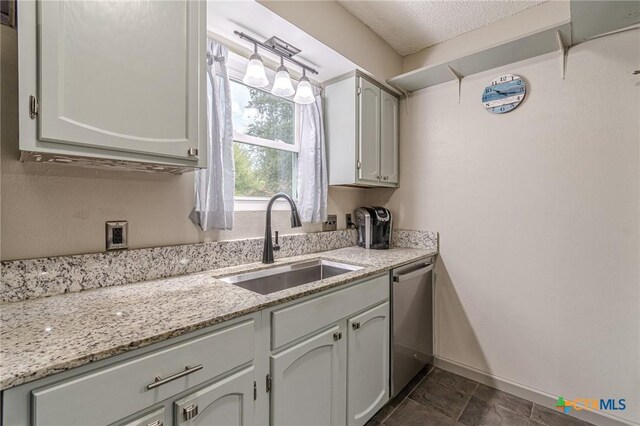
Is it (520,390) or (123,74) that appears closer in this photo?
(123,74)

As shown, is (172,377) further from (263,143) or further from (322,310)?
(263,143)

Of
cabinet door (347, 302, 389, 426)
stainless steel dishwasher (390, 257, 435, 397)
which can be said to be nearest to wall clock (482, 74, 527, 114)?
stainless steel dishwasher (390, 257, 435, 397)

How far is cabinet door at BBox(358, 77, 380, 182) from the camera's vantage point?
2025 mm

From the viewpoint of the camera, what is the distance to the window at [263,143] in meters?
1.77

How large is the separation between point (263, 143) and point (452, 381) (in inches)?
82.5

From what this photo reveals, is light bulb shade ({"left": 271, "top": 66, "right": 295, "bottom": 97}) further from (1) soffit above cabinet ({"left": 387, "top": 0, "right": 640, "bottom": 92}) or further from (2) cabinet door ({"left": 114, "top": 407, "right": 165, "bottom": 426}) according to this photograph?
(2) cabinet door ({"left": 114, "top": 407, "right": 165, "bottom": 426})

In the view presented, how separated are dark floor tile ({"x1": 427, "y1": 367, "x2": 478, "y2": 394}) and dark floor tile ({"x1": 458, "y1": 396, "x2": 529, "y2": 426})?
0.46ft

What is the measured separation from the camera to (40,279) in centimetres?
101

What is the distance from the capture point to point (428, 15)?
1.89 m

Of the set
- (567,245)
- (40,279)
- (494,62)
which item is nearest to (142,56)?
(40,279)

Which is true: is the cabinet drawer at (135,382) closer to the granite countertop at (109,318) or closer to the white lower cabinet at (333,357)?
the granite countertop at (109,318)

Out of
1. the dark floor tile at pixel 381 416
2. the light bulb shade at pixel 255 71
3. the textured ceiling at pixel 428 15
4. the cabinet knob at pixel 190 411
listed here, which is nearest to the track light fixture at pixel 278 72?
the light bulb shade at pixel 255 71

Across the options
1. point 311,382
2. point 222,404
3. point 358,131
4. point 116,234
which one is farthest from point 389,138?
point 222,404

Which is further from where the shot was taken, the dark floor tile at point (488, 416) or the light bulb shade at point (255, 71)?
the dark floor tile at point (488, 416)
